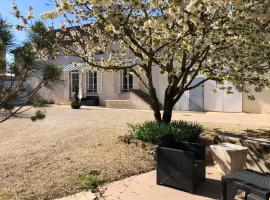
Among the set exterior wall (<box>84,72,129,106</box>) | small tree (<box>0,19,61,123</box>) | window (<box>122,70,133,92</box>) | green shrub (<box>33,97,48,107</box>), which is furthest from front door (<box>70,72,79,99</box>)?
small tree (<box>0,19,61,123</box>)

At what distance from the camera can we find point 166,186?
5762 mm

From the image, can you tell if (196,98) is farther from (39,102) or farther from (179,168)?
(39,102)

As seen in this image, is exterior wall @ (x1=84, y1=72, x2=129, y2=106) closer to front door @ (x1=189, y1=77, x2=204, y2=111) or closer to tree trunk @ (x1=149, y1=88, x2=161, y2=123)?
front door @ (x1=189, y1=77, x2=204, y2=111)

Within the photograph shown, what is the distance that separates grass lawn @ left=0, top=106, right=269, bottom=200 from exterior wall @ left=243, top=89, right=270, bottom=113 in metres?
5.72

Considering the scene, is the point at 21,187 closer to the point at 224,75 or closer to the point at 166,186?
the point at 166,186

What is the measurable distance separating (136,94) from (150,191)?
15048 millimetres

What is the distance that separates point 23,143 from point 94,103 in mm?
13853

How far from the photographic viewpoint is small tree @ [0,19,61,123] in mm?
4188

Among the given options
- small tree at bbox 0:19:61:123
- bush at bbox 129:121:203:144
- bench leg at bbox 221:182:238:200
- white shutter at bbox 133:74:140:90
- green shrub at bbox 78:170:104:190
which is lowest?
green shrub at bbox 78:170:104:190

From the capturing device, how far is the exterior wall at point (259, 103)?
16.2m

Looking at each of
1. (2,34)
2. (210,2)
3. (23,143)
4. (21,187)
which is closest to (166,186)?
(21,187)

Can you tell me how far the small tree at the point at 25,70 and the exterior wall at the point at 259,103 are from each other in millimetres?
13420

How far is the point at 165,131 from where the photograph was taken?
8.32m

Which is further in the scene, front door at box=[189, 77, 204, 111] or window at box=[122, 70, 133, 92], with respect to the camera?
window at box=[122, 70, 133, 92]
